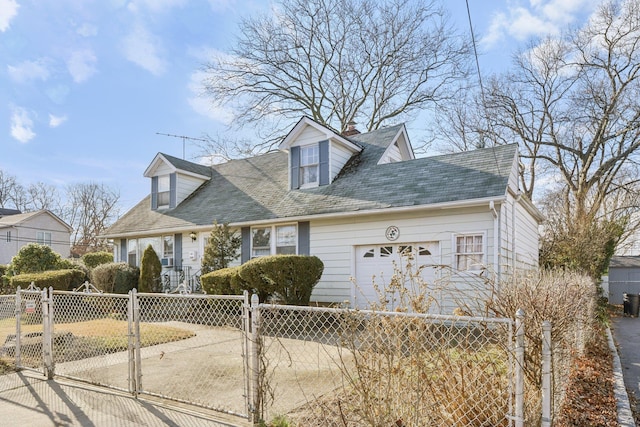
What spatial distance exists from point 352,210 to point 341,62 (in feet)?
47.5

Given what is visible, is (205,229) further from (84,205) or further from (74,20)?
(84,205)

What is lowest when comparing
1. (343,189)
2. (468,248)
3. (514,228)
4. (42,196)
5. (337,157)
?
(468,248)


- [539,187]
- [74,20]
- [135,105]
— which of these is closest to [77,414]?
[74,20]

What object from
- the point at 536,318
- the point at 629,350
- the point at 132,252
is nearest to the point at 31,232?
the point at 132,252

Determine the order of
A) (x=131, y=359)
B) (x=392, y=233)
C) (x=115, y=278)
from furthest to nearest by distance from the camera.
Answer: (x=115, y=278) < (x=392, y=233) < (x=131, y=359)

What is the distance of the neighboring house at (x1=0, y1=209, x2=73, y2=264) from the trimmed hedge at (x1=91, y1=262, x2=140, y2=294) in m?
23.4

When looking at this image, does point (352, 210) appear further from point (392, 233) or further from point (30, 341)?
point (30, 341)

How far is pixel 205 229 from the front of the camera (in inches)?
559

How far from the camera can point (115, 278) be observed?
47.9 feet

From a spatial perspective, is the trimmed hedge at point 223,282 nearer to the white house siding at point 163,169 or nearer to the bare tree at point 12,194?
the white house siding at point 163,169

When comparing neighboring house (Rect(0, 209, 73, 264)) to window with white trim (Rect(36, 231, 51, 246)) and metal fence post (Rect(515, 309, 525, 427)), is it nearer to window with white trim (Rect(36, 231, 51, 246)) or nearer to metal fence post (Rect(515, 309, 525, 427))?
window with white trim (Rect(36, 231, 51, 246))

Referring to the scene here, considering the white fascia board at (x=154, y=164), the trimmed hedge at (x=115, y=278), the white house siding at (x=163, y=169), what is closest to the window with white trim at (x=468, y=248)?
the trimmed hedge at (x=115, y=278)

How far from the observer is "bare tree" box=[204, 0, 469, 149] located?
2194cm

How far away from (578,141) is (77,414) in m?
24.6
